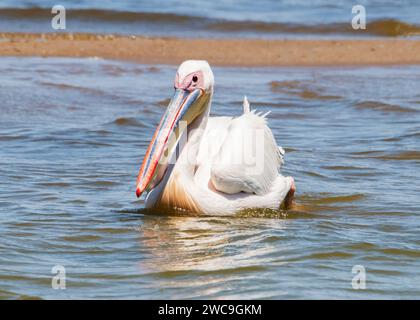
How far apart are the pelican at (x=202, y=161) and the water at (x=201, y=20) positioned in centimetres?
1095

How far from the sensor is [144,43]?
637 inches

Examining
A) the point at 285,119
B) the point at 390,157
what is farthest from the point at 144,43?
the point at 390,157

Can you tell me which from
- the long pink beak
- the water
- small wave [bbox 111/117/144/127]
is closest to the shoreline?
the water

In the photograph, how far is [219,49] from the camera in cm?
1577

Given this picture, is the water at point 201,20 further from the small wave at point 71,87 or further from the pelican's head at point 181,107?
the pelican's head at point 181,107

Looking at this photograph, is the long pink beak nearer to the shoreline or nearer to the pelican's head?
the pelican's head

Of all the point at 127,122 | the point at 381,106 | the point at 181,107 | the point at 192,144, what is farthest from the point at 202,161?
the point at 381,106

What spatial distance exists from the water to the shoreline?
93cm

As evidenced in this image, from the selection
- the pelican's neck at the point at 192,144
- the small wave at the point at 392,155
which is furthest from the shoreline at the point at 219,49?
the pelican's neck at the point at 192,144

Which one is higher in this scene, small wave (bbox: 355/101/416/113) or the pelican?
small wave (bbox: 355/101/416/113)

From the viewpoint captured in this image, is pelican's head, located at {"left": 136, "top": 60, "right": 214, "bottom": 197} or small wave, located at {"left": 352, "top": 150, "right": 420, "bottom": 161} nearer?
pelican's head, located at {"left": 136, "top": 60, "right": 214, "bottom": 197}

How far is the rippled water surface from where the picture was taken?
204 inches

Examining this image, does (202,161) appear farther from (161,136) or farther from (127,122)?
(127,122)

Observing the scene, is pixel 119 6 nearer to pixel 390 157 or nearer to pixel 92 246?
pixel 390 157
